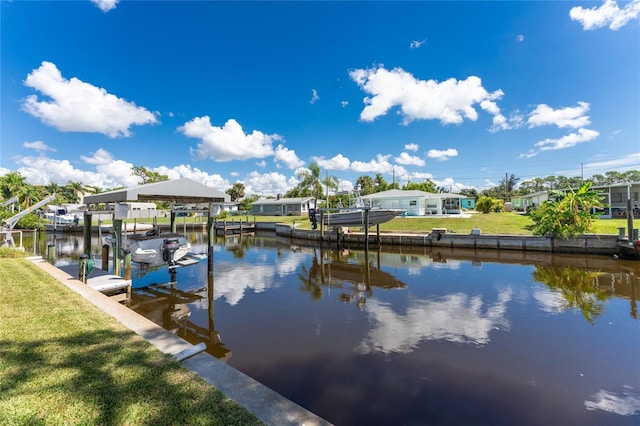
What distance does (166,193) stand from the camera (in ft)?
27.0

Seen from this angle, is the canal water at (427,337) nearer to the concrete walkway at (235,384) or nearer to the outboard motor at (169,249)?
the outboard motor at (169,249)

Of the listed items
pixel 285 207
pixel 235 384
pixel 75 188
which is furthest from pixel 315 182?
pixel 75 188

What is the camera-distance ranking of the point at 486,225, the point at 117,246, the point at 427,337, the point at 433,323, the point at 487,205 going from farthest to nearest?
the point at 487,205 < the point at 486,225 < the point at 117,246 < the point at 433,323 < the point at 427,337

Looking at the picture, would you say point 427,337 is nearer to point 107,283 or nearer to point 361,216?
point 107,283

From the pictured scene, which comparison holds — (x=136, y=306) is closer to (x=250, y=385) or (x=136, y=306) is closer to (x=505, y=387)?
(x=250, y=385)

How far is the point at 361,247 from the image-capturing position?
2047 centimetres

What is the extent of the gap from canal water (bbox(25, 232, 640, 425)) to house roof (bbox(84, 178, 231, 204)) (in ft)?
7.90

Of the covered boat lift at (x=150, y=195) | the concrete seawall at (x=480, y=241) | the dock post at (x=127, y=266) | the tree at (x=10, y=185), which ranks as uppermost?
the tree at (x=10, y=185)

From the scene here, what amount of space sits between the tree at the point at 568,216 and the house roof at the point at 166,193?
55.6 ft

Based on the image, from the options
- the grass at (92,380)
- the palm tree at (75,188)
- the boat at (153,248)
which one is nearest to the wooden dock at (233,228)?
the boat at (153,248)

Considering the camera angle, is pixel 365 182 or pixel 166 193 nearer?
pixel 166 193

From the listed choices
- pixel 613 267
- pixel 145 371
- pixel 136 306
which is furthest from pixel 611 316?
pixel 136 306

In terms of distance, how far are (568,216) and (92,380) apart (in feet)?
67.6

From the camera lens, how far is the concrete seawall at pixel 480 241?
597 inches
